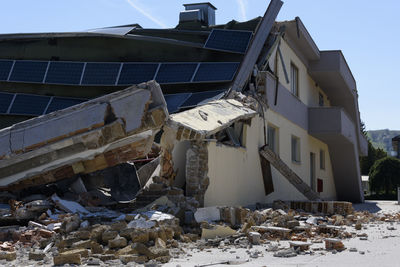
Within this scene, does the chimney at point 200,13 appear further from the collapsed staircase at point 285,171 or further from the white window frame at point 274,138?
the collapsed staircase at point 285,171

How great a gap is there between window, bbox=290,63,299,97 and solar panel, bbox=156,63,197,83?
5.84m

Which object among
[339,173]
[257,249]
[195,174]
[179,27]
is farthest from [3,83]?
[339,173]

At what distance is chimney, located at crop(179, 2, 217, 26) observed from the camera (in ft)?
59.0

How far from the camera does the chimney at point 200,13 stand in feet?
59.0

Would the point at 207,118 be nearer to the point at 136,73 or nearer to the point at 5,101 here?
the point at 136,73

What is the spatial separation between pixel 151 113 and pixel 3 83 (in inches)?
366

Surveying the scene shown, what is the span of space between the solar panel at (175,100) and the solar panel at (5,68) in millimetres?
5851

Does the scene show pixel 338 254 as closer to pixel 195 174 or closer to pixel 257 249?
pixel 257 249

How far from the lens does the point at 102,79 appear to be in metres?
16.1

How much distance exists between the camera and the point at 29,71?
56.1 feet

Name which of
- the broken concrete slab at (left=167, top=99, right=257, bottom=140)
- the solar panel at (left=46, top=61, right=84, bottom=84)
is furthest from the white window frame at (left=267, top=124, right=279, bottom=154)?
the solar panel at (left=46, top=61, right=84, bottom=84)

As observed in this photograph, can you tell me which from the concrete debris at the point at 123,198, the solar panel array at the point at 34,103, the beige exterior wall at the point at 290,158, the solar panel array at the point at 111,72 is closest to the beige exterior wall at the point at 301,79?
the beige exterior wall at the point at 290,158

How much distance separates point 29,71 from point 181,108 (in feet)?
21.0

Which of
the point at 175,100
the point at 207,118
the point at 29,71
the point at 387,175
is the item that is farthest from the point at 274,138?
the point at 387,175
